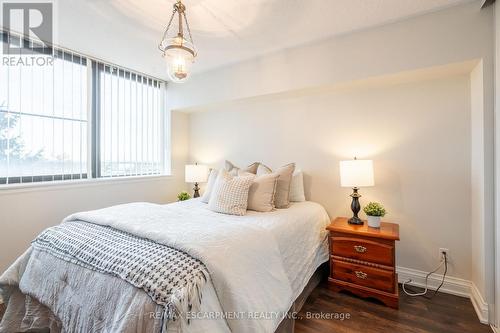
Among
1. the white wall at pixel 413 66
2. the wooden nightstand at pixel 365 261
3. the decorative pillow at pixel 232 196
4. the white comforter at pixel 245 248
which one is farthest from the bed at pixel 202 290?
the white wall at pixel 413 66

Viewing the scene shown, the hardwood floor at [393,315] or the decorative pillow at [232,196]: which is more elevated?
the decorative pillow at [232,196]

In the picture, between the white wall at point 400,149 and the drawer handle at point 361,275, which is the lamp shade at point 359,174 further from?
the drawer handle at point 361,275

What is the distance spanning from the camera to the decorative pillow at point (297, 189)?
2.73m

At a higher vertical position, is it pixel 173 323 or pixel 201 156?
pixel 201 156

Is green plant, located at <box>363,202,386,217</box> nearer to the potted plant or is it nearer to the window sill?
the potted plant

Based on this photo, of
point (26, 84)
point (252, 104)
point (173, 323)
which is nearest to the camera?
point (173, 323)

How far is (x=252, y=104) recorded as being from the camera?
3.24m

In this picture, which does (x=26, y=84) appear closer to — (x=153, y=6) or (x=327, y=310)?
(x=153, y=6)

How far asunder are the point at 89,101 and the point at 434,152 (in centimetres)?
388

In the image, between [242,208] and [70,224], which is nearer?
[70,224]

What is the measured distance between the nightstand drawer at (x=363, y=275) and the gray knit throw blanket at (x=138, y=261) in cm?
→ 153

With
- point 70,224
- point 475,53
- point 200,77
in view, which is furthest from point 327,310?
point 200,77

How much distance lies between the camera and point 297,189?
108 inches

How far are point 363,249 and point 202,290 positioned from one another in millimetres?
1589
